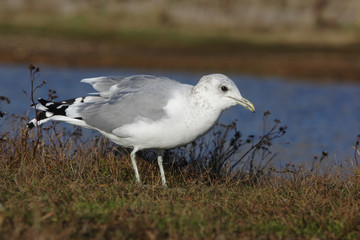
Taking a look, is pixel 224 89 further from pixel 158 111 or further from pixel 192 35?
pixel 192 35

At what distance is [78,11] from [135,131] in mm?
27794

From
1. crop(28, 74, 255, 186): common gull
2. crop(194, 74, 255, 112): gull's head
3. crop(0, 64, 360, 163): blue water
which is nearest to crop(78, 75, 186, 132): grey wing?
crop(28, 74, 255, 186): common gull

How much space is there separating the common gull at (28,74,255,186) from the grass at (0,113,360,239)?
398 millimetres

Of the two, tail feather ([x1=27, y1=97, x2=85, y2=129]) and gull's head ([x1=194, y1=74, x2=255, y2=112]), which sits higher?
gull's head ([x1=194, y1=74, x2=255, y2=112])

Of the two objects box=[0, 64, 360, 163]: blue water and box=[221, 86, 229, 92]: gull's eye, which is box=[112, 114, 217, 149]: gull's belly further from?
box=[0, 64, 360, 163]: blue water

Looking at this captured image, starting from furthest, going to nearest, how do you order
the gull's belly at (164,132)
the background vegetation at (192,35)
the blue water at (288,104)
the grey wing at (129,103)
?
the background vegetation at (192,35) → the blue water at (288,104) → the grey wing at (129,103) → the gull's belly at (164,132)

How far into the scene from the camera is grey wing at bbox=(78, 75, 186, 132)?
209 inches

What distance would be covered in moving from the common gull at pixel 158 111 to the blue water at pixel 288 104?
8.46ft

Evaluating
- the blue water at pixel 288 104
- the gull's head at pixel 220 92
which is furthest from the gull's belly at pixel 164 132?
the blue water at pixel 288 104

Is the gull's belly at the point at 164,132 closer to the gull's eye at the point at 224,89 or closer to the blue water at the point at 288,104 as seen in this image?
the gull's eye at the point at 224,89

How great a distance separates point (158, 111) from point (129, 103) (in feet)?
1.16

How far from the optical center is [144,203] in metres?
4.45

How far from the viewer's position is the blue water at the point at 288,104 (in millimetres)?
A: 10148

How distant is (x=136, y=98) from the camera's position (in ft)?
17.8
